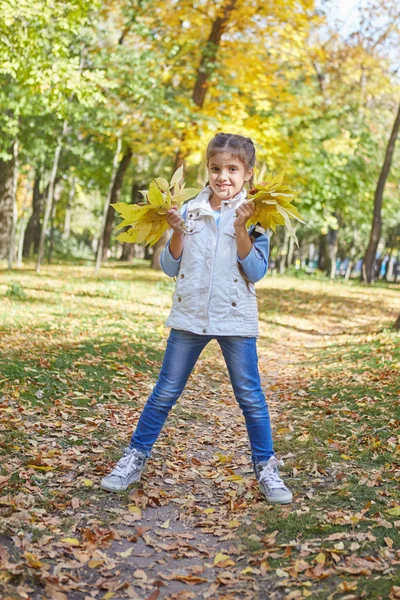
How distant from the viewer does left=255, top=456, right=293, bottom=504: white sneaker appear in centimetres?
409

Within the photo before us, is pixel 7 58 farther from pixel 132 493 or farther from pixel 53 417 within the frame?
pixel 132 493

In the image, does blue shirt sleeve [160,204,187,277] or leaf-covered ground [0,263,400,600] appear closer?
leaf-covered ground [0,263,400,600]

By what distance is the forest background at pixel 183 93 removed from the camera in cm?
1088

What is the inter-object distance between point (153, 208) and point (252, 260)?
677mm

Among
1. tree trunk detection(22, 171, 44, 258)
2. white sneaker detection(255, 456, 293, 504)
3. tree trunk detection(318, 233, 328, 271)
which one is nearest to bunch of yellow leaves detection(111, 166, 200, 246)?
white sneaker detection(255, 456, 293, 504)

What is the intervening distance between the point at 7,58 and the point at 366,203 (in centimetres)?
2242

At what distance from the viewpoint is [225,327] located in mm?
3975

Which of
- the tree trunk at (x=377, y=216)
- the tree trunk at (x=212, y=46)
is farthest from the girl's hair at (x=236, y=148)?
the tree trunk at (x=377, y=216)

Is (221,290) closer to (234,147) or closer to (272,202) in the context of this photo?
(272,202)

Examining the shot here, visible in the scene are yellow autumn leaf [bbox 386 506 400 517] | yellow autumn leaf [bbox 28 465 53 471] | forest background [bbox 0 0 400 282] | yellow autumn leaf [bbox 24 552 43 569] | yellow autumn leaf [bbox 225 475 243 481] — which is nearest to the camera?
yellow autumn leaf [bbox 24 552 43 569]

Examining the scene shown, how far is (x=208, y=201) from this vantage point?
13.7ft

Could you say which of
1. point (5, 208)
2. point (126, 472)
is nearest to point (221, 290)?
point (126, 472)

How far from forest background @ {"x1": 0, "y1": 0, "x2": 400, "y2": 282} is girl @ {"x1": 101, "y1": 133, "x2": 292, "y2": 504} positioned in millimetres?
6051

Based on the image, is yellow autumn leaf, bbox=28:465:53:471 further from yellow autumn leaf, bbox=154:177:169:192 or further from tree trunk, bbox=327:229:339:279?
tree trunk, bbox=327:229:339:279
